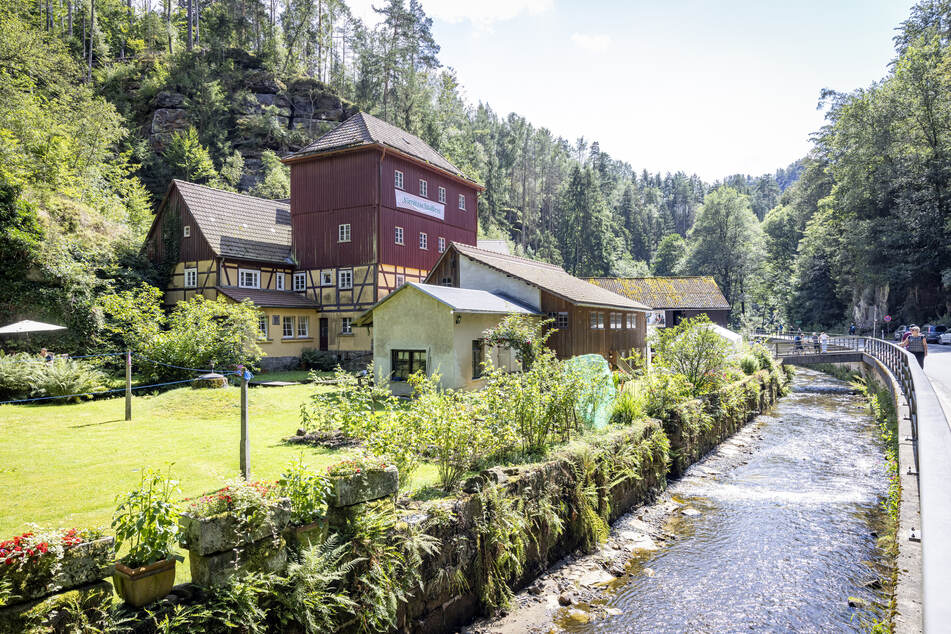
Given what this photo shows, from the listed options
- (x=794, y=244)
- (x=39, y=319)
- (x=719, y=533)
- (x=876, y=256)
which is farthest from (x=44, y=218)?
(x=794, y=244)

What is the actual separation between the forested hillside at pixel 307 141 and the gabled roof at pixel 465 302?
12.8m

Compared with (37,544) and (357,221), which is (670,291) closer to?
(357,221)

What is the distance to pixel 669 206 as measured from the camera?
114812mm

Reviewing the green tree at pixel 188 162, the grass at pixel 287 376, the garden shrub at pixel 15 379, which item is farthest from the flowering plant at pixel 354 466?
the green tree at pixel 188 162

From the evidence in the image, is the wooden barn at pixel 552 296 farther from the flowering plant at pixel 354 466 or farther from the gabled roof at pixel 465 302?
the flowering plant at pixel 354 466

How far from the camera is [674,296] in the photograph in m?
43.8

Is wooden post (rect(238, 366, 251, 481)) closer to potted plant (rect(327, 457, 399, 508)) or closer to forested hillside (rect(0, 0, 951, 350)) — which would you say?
potted plant (rect(327, 457, 399, 508))

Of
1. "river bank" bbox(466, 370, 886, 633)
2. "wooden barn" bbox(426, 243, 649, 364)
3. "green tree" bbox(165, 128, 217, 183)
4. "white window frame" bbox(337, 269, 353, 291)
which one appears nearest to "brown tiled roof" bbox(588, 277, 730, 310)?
"wooden barn" bbox(426, 243, 649, 364)

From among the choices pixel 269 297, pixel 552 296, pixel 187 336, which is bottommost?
pixel 187 336

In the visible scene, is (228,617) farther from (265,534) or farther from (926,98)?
(926,98)

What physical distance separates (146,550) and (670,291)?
45033 millimetres

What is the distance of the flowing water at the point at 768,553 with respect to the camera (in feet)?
23.9

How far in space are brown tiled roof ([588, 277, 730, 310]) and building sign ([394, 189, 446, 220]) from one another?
1859cm

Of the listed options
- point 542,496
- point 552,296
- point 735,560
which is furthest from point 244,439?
point 552,296
